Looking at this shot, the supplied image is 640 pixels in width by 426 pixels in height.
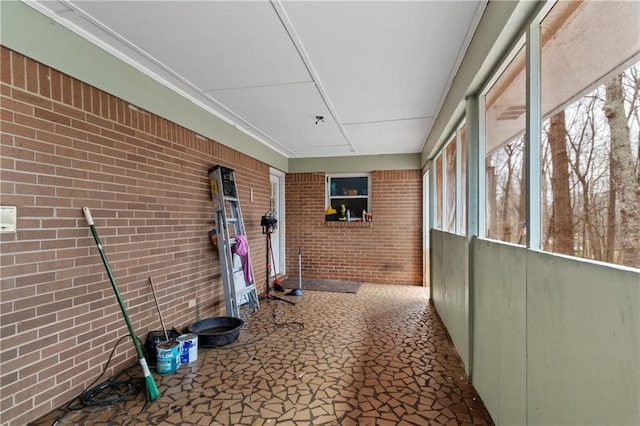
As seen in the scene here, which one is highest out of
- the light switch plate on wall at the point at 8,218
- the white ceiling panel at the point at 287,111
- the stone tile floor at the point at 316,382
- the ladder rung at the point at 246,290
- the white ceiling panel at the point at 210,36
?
the white ceiling panel at the point at 210,36

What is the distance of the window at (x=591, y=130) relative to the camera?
896 millimetres

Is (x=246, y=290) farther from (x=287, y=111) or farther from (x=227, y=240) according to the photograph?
(x=287, y=111)

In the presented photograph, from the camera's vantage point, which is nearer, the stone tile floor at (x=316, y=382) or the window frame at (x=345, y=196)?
the stone tile floor at (x=316, y=382)

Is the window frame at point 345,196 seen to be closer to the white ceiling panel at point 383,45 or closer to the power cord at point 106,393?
the white ceiling panel at point 383,45

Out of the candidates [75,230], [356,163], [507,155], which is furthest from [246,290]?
[356,163]

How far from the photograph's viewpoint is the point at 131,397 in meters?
2.12

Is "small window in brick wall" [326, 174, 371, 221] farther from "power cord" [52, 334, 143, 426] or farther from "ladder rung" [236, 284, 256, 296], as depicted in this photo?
"power cord" [52, 334, 143, 426]

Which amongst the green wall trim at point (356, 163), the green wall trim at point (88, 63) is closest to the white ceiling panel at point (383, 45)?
the green wall trim at point (88, 63)

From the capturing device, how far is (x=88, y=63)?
216 cm

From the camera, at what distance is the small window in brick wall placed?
6121mm

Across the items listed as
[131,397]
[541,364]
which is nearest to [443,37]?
[541,364]

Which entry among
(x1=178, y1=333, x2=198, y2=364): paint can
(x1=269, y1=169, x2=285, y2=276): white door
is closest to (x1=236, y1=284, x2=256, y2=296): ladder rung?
(x1=178, y1=333, x2=198, y2=364): paint can

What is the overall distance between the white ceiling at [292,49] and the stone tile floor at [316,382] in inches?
106

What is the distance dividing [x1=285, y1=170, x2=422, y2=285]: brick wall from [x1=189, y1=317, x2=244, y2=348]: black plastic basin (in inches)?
116
